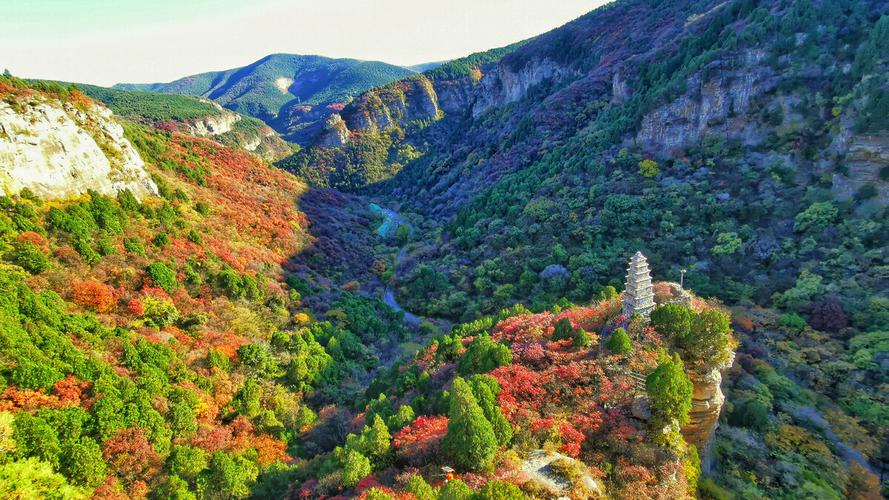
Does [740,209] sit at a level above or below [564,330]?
above

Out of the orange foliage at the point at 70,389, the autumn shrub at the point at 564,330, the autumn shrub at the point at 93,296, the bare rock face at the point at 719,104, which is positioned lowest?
the autumn shrub at the point at 564,330

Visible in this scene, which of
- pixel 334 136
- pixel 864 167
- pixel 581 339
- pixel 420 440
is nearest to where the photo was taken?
pixel 420 440

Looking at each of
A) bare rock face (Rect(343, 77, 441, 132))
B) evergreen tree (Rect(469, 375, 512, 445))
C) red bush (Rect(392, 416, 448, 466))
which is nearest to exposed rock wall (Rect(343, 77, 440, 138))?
bare rock face (Rect(343, 77, 441, 132))

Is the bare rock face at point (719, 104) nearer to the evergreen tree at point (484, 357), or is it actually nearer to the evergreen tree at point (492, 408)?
the evergreen tree at point (484, 357)

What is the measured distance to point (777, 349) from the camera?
31.4 meters

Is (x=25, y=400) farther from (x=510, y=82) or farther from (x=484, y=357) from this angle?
(x=510, y=82)

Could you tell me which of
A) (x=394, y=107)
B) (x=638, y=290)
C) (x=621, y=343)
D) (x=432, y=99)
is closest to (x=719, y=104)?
(x=638, y=290)

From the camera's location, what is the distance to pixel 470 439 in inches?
652

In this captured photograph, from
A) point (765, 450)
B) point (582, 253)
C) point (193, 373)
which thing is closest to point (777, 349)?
point (765, 450)

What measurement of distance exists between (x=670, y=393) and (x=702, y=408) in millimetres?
3801

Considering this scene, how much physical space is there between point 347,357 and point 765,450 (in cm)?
3072

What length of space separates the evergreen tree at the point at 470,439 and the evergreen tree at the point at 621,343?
8.59m

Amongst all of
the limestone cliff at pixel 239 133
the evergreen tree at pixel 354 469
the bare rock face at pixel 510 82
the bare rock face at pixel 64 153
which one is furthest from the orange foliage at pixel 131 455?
the limestone cliff at pixel 239 133

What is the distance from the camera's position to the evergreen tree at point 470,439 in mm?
16516
